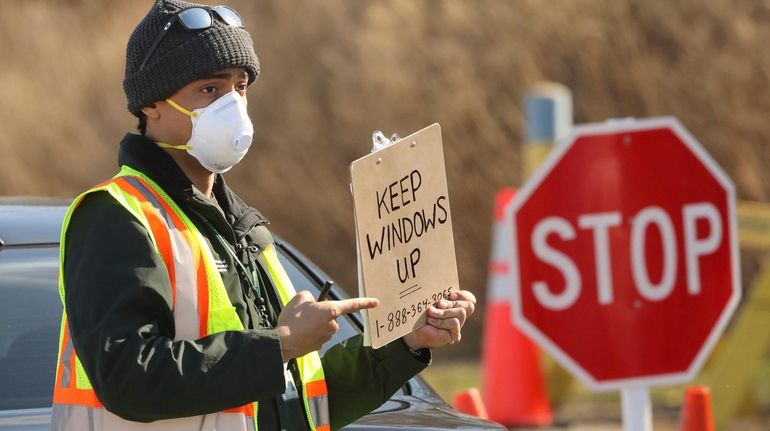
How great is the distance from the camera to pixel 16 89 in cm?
1218

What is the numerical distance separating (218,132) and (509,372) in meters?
5.79

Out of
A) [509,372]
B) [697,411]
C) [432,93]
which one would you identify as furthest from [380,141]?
[432,93]

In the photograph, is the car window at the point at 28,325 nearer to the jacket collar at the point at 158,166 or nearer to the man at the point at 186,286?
the man at the point at 186,286

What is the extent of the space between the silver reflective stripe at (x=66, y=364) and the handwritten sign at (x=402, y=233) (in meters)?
0.50

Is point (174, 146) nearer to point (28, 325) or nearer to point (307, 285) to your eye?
point (28, 325)

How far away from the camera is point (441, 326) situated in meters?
2.96

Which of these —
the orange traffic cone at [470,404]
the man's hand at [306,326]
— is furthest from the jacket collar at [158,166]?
the orange traffic cone at [470,404]

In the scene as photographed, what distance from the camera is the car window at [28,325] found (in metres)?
3.71

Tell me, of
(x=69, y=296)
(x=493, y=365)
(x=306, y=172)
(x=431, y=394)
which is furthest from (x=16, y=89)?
(x=69, y=296)

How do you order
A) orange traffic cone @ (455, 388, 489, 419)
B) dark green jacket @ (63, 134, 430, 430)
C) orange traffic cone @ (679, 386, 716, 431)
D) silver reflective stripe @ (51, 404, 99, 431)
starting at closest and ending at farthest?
1. dark green jacket @ (63, 134, 430, 430)
2. silver reflective stripe @ (51, 404, 99, 431)
3. orange traffic cone @ (455, 388, 489, 419)
4. orange traffic cone @ (679, 386, 716, 431)

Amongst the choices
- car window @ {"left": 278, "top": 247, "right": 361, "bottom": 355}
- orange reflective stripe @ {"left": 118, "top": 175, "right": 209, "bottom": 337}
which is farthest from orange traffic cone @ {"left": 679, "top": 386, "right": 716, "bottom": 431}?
orange reflective stripe @ {"left": 118, "top": 175, "right": 209, "bottom": 337}

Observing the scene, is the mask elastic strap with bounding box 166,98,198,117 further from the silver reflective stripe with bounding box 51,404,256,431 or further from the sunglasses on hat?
the silver reflective stripe with bounding box 51,404,256,431

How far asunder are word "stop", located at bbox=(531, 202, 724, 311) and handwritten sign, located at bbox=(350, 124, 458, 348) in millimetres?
2410

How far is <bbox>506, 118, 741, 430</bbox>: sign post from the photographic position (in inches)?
211
